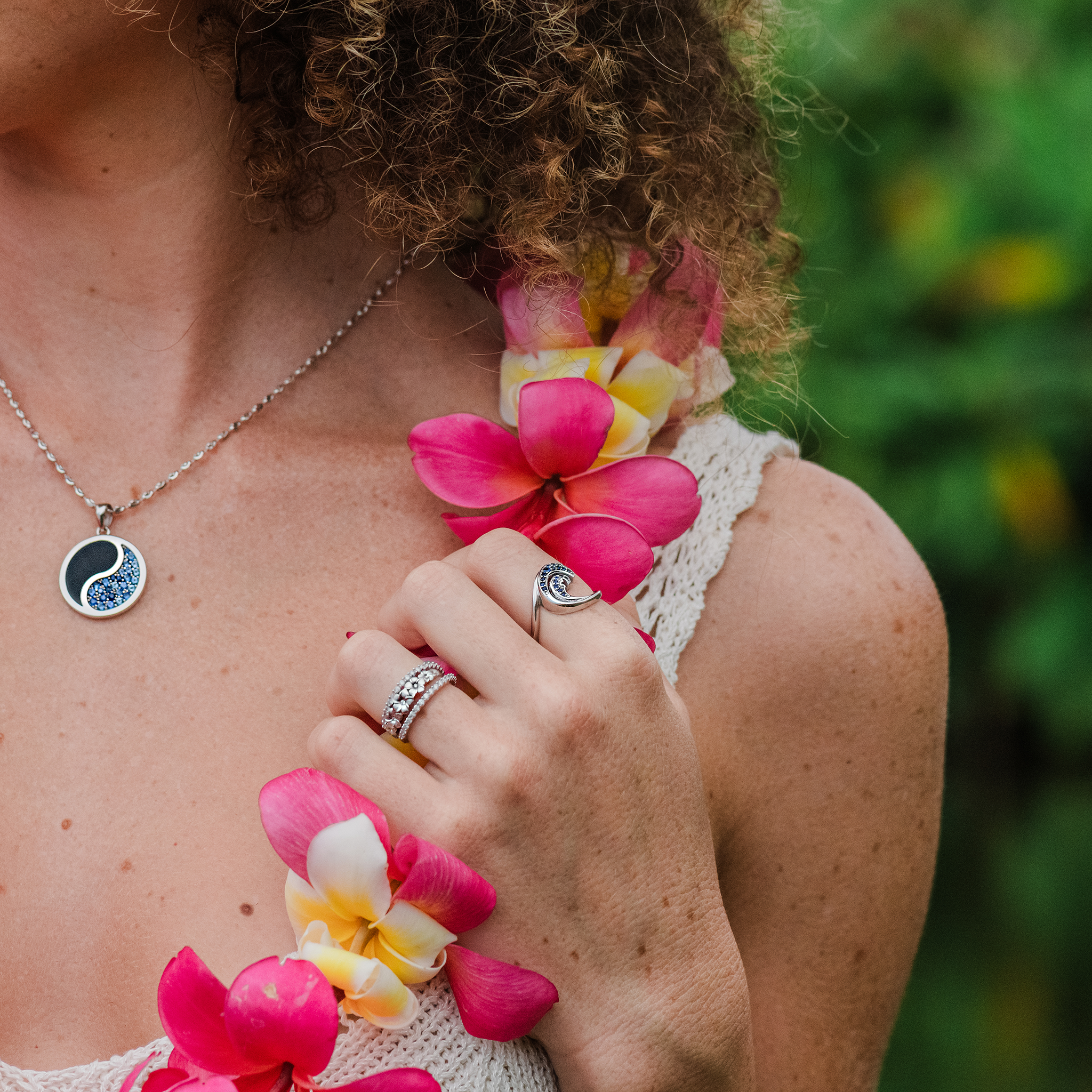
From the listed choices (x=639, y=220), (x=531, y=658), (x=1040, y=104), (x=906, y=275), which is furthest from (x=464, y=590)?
(x=1040, y=104)

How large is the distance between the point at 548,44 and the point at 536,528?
1.46ft

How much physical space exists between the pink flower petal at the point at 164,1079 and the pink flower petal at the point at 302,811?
0.15 m

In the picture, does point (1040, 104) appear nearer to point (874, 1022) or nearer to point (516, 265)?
point (516, 265)

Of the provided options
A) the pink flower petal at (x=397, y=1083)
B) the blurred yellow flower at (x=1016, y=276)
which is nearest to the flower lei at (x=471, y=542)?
the pink flower petal at (x=397, y=1083)

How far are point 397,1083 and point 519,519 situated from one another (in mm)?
456

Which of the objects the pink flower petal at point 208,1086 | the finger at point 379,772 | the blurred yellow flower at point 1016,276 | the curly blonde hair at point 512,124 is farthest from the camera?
the blurred yellow flower at point 1016,276

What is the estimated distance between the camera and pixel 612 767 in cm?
93

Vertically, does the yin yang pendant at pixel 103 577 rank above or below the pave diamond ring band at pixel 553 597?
below

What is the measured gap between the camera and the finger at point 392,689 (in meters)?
0.88

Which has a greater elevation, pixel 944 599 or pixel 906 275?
pixel 906 275

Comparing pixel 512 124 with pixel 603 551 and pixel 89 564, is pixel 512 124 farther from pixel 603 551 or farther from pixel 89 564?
pixel 89 564

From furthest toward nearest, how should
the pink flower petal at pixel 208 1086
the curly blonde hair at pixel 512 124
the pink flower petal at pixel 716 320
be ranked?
the pink flower petal at pixel 716 320 → the curly blonde hair at pixel 512 124 → the pink flower petal at pixel 208 1086

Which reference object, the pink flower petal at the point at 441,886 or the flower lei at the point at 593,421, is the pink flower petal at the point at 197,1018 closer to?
the pink flower petal at the point at 441,886

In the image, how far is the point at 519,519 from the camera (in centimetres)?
105
